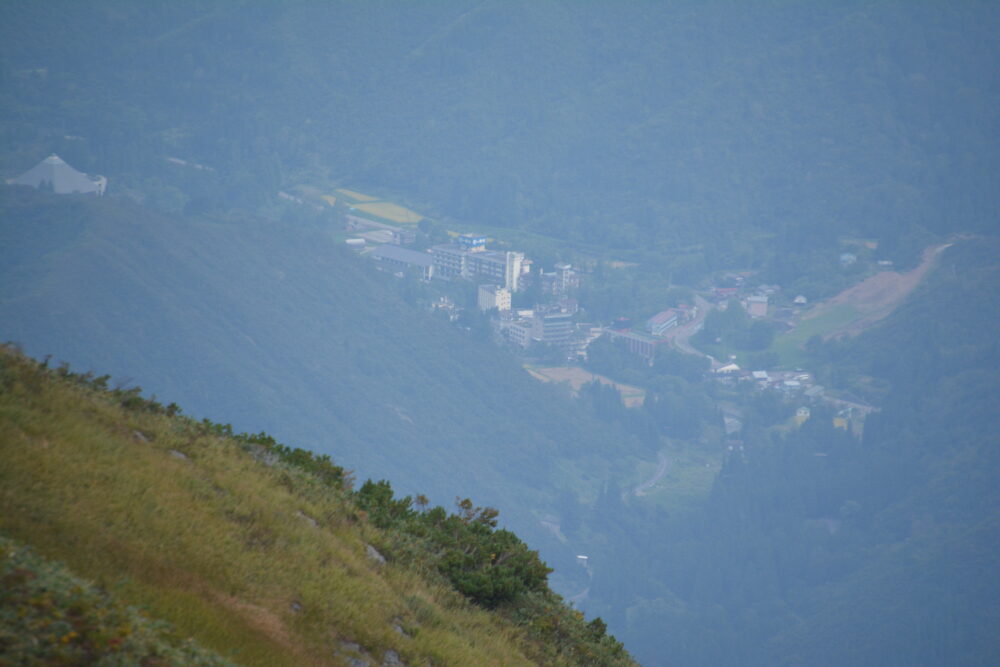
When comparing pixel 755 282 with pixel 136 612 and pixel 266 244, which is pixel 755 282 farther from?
pixel 136 612

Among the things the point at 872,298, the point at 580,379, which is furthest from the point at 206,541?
the point at 872,298

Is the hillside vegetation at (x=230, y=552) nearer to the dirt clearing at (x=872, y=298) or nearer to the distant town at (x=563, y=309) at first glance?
the distant town at (x=563, y=309)

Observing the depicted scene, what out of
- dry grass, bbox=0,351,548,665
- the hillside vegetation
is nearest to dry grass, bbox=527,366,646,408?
the hillside vegetation

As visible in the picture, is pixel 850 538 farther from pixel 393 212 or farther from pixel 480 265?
pixel 393 212

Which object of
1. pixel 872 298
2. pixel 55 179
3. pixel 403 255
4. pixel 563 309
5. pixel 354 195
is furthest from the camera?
pixel 354 195

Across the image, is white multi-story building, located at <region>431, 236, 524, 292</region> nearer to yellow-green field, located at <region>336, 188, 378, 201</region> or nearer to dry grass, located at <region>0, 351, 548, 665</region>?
yellow-green field, located at <region>336, 188, 378, 201</region>

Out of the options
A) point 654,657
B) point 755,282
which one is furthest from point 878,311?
point 654,657

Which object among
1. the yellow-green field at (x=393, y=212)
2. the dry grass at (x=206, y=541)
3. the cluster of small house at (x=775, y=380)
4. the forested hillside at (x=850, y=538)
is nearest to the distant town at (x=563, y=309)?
the cluster of small house at (x=775, y=380)
